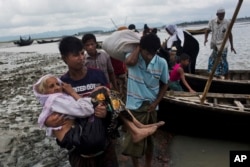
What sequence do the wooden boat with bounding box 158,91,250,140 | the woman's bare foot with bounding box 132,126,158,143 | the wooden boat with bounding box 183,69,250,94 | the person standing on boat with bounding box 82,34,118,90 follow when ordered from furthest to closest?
1. the wooden boat with bounding box 183,69,250,94
2. the wooden boat with bounding box 158,91,250,140
3. the person standing on boat with bounding box 82,34,118,90
4. the woman's bare foot with bounding box 132,126,158,143

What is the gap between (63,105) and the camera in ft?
7.55

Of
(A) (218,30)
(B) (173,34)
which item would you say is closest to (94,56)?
(B) (173,34)

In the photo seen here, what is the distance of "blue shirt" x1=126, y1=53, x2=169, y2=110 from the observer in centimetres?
374

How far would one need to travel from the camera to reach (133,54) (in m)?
3.64

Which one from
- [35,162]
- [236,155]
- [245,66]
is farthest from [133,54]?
[245,66]

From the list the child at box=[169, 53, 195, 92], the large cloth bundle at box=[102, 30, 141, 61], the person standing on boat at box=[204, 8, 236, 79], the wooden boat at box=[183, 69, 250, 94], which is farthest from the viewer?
the person standing on boat at box=[204, 8, 236, 79]

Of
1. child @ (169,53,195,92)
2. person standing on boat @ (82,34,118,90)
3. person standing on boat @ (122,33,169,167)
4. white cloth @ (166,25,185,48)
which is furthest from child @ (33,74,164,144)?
white cloth @ (166,25,185,48)

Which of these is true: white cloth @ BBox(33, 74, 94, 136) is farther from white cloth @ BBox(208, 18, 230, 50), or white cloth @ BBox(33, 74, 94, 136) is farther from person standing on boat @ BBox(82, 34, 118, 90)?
white cloth @ BBox(208, 18, 230, 50)

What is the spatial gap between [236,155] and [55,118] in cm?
312

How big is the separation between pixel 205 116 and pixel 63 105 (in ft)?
11.5

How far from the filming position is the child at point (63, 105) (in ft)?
7.55

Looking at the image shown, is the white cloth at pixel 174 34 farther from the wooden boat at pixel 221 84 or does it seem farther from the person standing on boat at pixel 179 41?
the wooden boat at pixel 221 84

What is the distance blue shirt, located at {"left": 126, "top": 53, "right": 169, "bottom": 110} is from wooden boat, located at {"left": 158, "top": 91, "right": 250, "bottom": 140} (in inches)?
64.3

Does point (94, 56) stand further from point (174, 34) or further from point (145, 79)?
point (174, 34)
